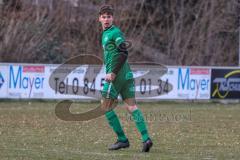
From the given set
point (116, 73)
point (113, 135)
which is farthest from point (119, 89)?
point (113, 135)

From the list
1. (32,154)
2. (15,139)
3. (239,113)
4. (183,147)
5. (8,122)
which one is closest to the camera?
(32,154)

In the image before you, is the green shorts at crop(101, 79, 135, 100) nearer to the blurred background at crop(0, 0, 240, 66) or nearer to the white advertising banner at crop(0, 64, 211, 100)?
the white advertising banner at crop(0, 64, 211, 100)

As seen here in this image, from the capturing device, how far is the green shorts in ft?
35.4

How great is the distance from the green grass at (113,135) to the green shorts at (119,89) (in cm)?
83

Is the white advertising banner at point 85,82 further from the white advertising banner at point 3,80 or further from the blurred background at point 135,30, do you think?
the blurred background at point 135,30

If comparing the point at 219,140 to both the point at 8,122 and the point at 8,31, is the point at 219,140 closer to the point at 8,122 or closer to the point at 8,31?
the point at 8,122

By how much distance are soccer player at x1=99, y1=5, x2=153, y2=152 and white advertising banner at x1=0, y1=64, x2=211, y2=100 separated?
47.0 ft

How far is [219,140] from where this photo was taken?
13.1 meters

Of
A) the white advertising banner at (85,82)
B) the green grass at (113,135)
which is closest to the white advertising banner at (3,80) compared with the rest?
the white advertising banner at (85,82)

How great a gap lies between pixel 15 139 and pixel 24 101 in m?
12.8

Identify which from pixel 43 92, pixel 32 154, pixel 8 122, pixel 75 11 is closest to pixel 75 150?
pixel 32 154

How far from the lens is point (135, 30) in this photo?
1422 inches

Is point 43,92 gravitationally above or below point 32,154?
below

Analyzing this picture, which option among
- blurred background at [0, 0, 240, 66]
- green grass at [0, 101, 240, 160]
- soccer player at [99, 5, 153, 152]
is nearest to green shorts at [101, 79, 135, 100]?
soccer player at [99, 5, 153, 152]
